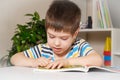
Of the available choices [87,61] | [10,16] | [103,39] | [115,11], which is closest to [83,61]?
[87,61]

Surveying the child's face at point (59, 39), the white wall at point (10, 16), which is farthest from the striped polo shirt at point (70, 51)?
the white wall at point (10, 16)

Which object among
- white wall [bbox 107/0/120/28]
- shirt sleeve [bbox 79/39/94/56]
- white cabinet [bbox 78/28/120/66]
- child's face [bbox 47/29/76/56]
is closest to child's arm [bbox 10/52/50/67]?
child's face [bbox 47/29/76/56]

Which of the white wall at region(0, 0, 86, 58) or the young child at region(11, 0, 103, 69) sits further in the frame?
the white wall at region(0, 0, 86, 58)

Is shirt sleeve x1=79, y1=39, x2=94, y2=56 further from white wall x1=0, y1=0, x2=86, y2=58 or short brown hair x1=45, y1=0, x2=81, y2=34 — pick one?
white wall x1=0, y1=0, x2=86, y2=58

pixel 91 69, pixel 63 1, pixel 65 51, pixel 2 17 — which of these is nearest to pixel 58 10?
pixel 63 1

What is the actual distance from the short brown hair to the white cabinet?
0.84 meters

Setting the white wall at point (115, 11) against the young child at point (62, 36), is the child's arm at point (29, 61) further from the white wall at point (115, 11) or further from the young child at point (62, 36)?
the white wall at point (115, 11)

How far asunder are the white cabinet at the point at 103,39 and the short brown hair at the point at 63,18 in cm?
84

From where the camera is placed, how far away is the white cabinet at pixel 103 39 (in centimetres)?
185

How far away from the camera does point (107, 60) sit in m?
1.89

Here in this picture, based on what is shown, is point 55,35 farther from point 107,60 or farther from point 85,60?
point 107,60

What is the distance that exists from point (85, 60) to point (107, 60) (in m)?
0.95

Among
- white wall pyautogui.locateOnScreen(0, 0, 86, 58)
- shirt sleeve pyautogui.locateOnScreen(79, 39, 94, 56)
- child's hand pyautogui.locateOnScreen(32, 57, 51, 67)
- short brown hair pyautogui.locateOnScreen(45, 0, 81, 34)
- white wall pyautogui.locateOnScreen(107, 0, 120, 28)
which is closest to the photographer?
child's hand pyautogui.locateOnScreen(32, 57, 51, 67)

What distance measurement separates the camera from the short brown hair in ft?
3.31
